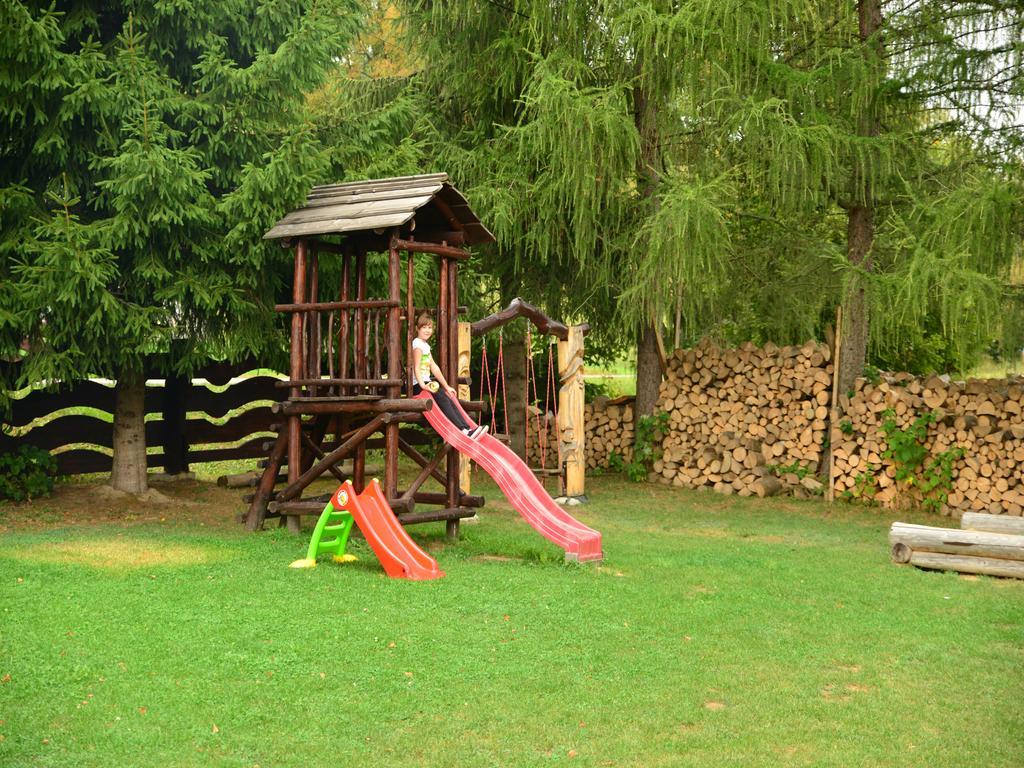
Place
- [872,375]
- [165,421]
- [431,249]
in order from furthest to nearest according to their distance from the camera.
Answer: [165,421]
[872,375]
[431,249]

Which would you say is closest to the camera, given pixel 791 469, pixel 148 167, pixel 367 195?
pixel 148 167

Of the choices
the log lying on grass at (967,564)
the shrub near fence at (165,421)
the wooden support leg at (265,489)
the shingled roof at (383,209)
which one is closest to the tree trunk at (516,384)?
the shrub near fence at (165,421)

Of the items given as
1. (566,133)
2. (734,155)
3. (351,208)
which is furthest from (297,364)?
(734,155)

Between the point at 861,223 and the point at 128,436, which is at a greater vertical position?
the point at 861,223

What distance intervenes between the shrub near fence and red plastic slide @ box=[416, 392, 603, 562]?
3163 millimetres

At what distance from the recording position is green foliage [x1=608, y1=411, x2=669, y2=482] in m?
14.6

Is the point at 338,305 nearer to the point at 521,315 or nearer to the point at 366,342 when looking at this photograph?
the point at 366,342

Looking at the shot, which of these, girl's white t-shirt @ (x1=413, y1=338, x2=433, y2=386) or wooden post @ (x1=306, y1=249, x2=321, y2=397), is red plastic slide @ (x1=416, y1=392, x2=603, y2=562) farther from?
wooden post @ (x1=306, y1=249, x2=321, y2=397)

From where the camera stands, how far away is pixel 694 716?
16.9ft

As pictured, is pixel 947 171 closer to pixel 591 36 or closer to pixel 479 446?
pixel 591 36

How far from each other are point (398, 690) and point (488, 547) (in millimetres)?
4045

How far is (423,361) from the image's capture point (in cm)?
927

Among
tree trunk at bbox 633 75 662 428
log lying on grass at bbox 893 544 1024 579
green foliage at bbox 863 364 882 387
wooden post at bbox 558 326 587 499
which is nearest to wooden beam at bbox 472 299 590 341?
wooden post at bbox 558 326 587 499

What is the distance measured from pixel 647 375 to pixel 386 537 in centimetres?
739
